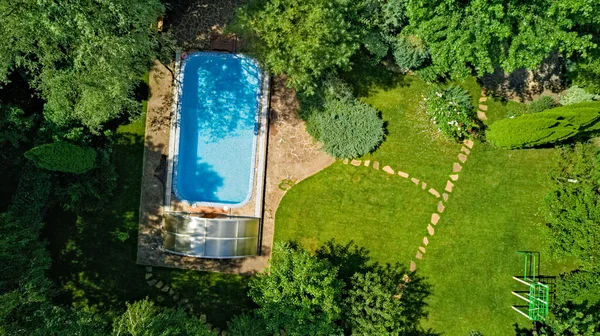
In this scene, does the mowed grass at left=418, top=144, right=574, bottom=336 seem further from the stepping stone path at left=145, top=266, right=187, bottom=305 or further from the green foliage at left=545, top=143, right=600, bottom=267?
the stepping stone path at left=145, top=266, right=187, bottom=305

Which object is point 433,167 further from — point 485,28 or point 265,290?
point 265,290

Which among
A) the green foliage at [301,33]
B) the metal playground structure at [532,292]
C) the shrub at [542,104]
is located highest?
the green foliage at [301,33]

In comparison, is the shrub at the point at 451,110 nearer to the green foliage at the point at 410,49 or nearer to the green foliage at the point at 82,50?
the green foliage at the point at 410,49

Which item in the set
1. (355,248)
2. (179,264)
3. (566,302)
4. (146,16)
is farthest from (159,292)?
(566,302)

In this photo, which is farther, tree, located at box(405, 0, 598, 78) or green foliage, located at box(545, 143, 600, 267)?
green foliage, located at box(545, 143, 600, 267)

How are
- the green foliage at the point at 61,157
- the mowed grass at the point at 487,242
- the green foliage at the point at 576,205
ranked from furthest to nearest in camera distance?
the mowed grass at the point at 487,242 < the green foliage at the point at 576,205 < the green foliage at the point at 61,157

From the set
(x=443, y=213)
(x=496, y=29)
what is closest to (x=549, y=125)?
(x=496, y=29)

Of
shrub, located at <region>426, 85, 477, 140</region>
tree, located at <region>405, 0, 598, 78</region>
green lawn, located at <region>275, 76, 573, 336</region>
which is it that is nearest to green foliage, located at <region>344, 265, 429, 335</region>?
green lawn, located at <region>275, 76, 573, 336</region>

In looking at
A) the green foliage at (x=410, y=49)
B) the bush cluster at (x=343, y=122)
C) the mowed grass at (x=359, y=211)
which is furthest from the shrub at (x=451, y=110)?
the mowed grass at (x=359, y=211)
